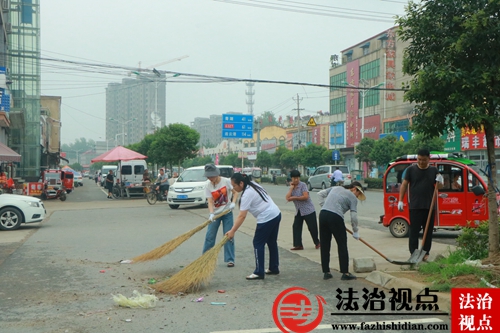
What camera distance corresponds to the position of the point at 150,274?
842 centimetres

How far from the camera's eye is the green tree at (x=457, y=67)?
6.86m

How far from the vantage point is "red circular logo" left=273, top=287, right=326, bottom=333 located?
5.43 m

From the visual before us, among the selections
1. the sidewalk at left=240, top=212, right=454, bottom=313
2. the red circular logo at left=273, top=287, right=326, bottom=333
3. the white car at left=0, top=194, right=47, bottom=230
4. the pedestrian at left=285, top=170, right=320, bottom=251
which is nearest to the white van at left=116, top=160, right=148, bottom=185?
the white car at left=0, top=194, right=47, bottom=230

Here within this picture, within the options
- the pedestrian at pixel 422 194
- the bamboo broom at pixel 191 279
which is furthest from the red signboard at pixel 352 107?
the bamboo broom at pixel 191 279

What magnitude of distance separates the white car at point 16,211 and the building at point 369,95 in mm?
41847

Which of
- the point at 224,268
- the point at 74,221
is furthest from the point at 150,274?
the point at 74,221

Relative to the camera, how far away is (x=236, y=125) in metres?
44.3

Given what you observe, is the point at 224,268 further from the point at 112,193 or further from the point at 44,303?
the point at 112,193

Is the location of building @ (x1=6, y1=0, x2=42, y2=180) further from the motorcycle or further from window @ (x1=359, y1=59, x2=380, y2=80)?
window @ (x1=359, y1=59, x2=380, y2=80)

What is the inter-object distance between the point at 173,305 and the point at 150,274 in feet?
7.03

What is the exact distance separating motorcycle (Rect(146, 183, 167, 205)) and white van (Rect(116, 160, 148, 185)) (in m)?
7.21

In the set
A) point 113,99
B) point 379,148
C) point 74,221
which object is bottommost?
point 74,221

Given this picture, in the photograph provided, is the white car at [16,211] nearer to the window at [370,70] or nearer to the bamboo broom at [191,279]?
the bamboo broom at [191,279]

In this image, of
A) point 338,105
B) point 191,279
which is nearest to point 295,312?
point 191,279
